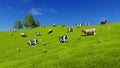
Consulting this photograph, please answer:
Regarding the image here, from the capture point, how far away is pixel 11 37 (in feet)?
210

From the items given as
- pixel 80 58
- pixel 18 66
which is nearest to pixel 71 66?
pixel 80 58

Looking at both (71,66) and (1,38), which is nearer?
(71,66)

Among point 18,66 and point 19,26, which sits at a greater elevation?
point 19,26

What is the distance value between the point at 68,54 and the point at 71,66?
19.5 feet

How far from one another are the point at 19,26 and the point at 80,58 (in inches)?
4105

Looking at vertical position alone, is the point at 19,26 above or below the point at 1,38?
above

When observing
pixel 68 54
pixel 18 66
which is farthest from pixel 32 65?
pixel 68 54

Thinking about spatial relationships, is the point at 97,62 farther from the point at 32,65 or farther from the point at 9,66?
the point at 9,66

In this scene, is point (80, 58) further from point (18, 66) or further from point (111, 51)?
point (18, 66)

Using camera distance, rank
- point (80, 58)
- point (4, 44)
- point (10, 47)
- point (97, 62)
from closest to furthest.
A: point (97, 62) → point (80, 58) → point (10, 47) → point (4, 44)

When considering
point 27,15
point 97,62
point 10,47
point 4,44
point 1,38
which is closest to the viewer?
point 97,62

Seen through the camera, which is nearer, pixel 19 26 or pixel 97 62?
pixel 97 62

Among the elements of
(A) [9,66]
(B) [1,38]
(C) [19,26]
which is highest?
(C) [19,26]

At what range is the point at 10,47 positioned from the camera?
52.3m
